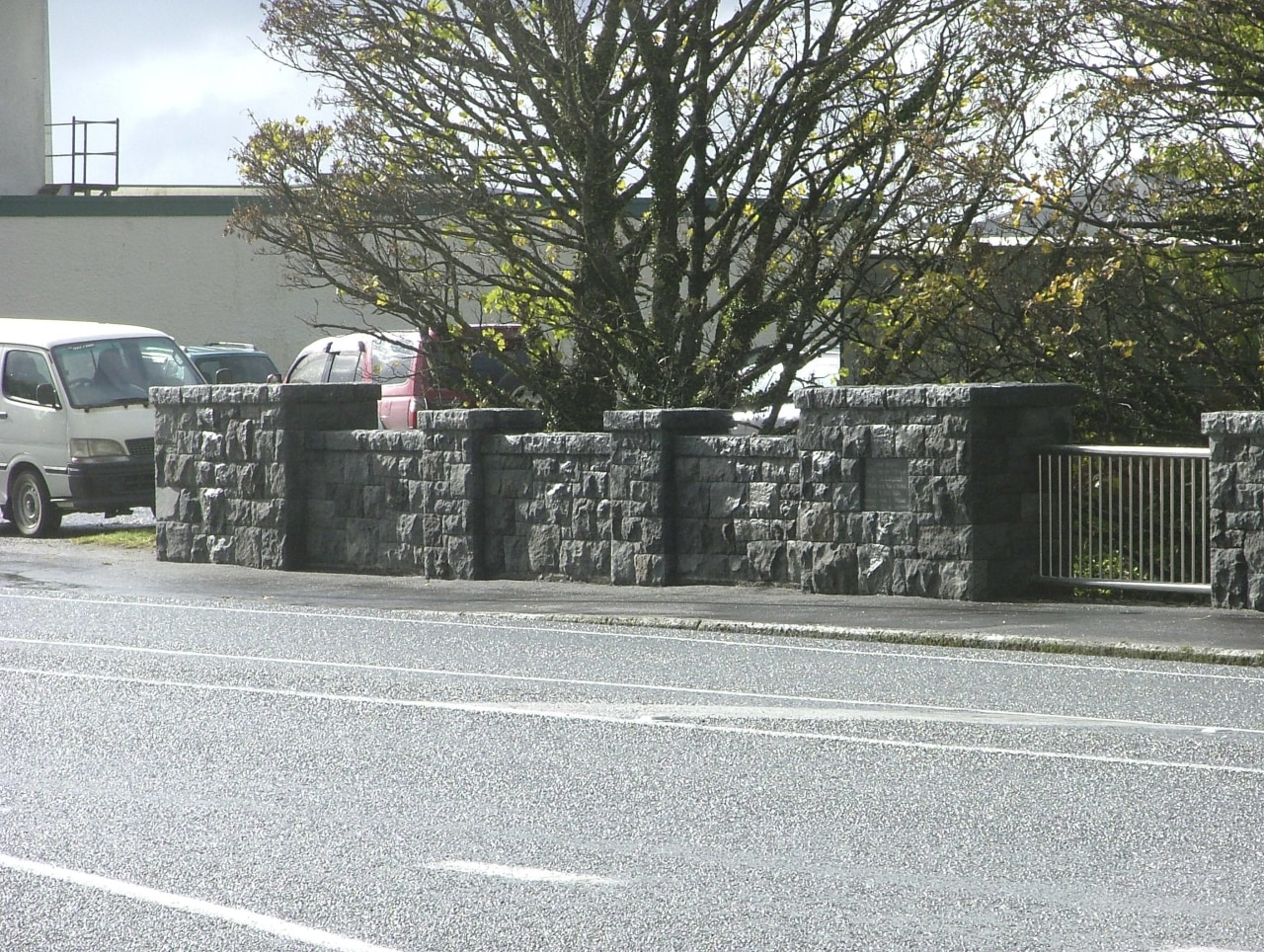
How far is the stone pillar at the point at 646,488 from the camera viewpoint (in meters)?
15.1

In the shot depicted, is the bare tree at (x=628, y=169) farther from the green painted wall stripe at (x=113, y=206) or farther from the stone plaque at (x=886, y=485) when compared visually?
the green painted wall stripe at (x=113, y=206)

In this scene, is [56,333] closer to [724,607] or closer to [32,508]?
[32,508]

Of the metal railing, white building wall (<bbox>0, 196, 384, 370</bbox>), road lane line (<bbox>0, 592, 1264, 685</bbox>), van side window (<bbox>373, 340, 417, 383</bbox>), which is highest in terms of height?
white building wall (<bbox>0, 196, 384, 370</bbox>)

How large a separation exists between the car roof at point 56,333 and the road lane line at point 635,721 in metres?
10.9

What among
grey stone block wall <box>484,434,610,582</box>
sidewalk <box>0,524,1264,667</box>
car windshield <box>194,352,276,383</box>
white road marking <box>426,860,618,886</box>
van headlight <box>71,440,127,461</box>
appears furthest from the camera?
car windshield <box>194,352,276,383</box>

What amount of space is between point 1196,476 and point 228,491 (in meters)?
9.68

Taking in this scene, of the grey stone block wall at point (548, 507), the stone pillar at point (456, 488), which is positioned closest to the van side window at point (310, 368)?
the stone pillar at point (456, 488)

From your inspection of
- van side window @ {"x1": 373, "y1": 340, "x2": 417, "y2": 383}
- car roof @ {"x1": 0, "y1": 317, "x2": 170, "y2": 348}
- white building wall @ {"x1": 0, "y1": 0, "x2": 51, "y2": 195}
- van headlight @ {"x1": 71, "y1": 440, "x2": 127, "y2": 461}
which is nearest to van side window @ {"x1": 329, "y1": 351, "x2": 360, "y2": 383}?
van side window @ {"x1": 373, "y1": 340, "x2": 417, "y2": 383}

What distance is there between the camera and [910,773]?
754 cm

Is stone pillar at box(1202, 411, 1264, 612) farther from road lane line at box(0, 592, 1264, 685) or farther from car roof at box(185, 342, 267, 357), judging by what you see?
car roof at box(185, 342, 267, 357)

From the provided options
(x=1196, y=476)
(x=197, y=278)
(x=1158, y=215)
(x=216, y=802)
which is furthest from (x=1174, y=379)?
(x=197, y=278)

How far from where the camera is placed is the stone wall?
13617 mm

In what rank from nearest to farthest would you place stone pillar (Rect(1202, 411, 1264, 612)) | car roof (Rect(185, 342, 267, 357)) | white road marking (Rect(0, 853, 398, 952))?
white road marking (Rect(0, 853, 398, 952))
stone pillar (Rect(1202, 411, 1264, 612))
car roof (Rect(185, 342, 267, 357))

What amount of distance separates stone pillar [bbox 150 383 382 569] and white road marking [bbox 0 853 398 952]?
37.6ft
